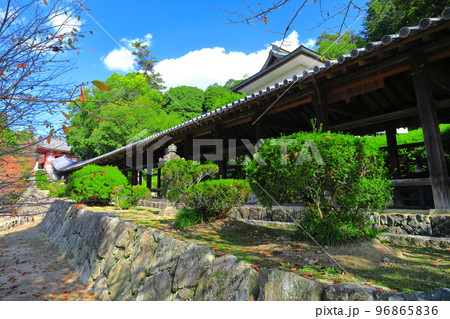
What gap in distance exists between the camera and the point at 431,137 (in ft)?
14.0

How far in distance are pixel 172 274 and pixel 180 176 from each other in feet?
Answer: 12.6

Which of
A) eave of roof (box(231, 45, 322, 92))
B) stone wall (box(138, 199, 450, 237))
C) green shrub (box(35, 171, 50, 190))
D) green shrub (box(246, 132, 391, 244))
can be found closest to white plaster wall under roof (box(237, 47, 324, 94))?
eave of roof (box(231, 45, 322, 92))

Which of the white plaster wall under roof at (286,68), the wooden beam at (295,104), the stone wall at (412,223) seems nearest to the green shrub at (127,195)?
the wooden beam at (295,104)

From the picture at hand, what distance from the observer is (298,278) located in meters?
2.07

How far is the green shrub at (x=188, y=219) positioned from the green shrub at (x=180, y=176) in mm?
483

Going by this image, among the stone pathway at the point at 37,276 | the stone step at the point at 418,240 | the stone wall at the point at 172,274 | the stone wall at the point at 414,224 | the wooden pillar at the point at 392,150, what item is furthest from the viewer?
the wooden pillar at the point at 392,150

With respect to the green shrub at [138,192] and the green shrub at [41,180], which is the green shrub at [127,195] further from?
the green shrub at [41,180]

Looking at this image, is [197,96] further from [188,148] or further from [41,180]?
[41,180]

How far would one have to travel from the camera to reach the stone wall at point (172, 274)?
1.98 meters

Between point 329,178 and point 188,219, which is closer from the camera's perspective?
point 329,178

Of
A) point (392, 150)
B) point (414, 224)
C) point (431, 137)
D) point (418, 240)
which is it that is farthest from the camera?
point (392, 150)

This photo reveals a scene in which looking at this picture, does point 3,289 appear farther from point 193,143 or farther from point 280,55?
point 280,55

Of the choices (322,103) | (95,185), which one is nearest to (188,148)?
(95,185)

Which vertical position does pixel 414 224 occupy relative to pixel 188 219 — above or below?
below
